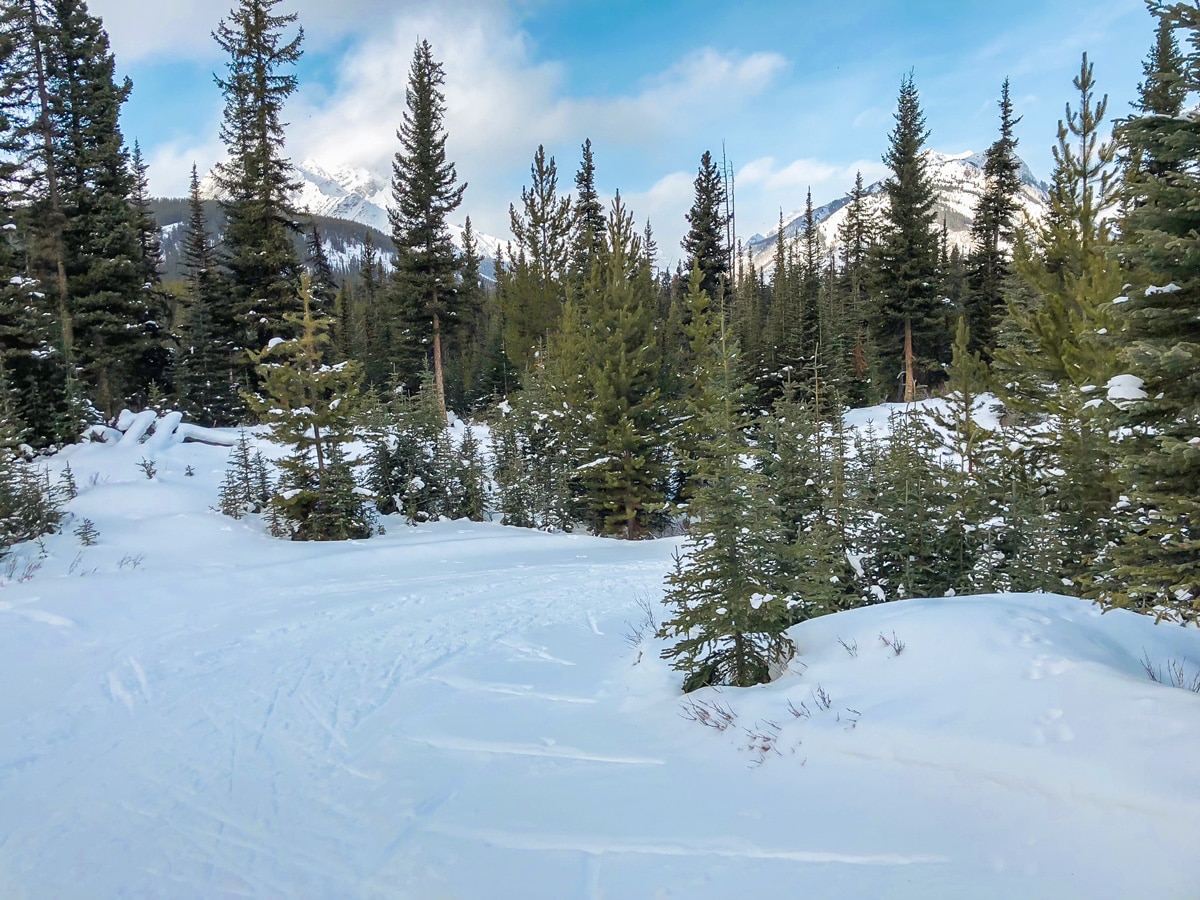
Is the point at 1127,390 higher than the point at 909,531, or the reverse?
the point at 1127,390

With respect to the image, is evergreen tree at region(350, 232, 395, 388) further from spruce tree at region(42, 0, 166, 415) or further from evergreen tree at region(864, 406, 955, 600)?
evergreen tree at region(864, 406, 955, 600)

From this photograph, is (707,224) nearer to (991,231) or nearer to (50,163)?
(991,231)

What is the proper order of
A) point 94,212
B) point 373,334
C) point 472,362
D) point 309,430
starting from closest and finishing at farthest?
point 309,430
point 94,212
point 472,362
point 373,334

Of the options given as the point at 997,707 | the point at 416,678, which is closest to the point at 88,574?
the point at 416,678

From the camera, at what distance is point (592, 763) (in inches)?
187

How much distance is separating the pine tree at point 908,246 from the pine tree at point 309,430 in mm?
25747

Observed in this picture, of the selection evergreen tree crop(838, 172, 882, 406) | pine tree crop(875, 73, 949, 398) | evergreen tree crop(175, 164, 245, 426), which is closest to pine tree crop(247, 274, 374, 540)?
evergreen tree crop(175, 164, 245, 426)

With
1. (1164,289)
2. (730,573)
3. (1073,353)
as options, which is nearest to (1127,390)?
(1164,289)

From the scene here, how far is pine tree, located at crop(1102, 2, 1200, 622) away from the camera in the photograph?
4.73 m

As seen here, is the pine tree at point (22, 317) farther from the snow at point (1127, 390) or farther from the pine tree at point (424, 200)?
the snow at point (1127, 390)

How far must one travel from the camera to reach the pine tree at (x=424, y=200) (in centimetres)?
2961

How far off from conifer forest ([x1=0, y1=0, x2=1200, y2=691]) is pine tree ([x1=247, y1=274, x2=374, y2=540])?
67mm

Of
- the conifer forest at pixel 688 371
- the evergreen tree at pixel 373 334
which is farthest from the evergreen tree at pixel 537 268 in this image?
the evergreen tree at pixel 373 334

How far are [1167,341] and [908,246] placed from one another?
1120 inches
